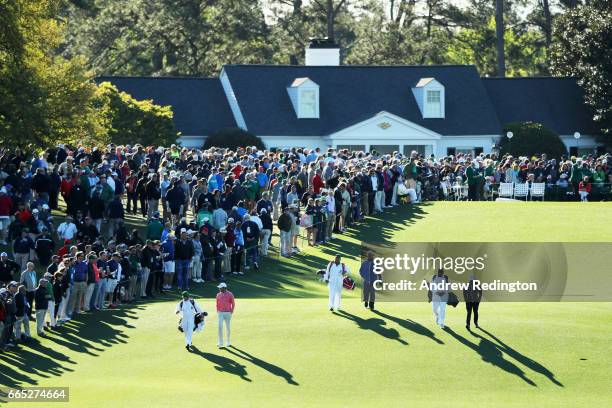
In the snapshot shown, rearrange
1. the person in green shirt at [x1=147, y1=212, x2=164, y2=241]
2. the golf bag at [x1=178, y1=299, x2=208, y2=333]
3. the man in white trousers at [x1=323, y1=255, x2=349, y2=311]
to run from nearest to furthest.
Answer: the golf bag at [x1=178, y1=299, x2=208, y2=333], the man in white trousers at [x1=323, y1=255, x2=349, y2=311], the person in green shirt at [x1=147, y1=212, x2=164, y2=241]

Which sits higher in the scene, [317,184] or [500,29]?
[500,29]

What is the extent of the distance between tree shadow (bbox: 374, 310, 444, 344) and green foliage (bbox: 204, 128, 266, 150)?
110 feet

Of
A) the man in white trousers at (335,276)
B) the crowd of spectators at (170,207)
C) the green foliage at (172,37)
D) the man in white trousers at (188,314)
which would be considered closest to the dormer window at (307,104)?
the green foliage at (172,37)

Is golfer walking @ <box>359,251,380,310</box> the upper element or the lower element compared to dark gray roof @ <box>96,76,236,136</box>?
lower

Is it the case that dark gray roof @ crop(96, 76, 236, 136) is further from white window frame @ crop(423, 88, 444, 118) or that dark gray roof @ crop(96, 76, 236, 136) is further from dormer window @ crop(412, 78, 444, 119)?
white window frame @ crop(423, 88, 444, 118)

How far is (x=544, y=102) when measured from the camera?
82312 mm

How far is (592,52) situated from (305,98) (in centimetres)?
1577

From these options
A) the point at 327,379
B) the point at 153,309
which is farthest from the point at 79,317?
the point at 327,379

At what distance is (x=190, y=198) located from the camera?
171 feet

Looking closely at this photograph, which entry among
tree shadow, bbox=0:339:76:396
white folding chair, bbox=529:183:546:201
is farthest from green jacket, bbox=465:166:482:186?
tree shadow, bbox=0:339:76:396

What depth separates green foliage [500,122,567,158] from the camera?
74.4m

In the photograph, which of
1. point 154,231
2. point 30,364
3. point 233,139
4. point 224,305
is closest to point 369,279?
point 224,305

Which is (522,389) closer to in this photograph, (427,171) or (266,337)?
(266,337)

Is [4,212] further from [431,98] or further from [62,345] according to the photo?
[431,98]
